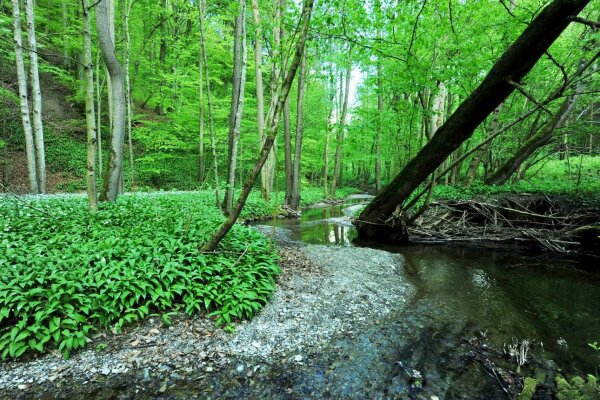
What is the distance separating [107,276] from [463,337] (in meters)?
4.94

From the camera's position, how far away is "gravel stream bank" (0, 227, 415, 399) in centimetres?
287

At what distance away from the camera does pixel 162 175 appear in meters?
19.4

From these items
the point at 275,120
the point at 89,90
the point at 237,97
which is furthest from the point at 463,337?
the point at 237,97

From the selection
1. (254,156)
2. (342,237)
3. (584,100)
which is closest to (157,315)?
(342,237)

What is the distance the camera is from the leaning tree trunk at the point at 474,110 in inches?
170

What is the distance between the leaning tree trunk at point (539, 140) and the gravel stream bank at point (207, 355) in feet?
32.2

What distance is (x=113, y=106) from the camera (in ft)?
25.1

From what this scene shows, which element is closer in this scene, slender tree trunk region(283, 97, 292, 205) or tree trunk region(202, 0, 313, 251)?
tree trunk region(202, 0, 313, 251)

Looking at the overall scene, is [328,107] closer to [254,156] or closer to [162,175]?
[254,156]

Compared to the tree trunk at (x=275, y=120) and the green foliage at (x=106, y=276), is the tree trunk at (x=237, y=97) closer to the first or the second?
the green foliage at (x=106, y=276)

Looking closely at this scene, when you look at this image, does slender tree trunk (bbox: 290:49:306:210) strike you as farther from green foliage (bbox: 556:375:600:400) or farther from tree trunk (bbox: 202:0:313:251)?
green foliage (bbox: 556:375:600:400)

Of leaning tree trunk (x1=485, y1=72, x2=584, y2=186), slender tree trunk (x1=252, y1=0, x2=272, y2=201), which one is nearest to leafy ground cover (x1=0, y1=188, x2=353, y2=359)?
slender tree trunk (x1=252, y1=0, x2=272, y2=201)

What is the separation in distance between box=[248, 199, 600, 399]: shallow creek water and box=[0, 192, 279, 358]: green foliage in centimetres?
150

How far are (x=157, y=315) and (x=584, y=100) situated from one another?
46.9 ft
